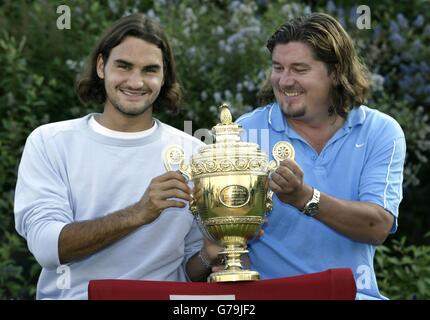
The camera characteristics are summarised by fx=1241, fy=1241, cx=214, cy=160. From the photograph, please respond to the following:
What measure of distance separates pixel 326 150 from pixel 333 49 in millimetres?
438

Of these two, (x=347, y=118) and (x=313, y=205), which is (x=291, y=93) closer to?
(x=347, y=118)

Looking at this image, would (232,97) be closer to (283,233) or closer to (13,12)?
(13,12)

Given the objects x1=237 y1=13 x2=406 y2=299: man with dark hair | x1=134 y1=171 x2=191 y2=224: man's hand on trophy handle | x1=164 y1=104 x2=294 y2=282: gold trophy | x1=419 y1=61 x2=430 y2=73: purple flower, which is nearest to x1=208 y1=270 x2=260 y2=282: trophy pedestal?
x1=164 y1=104 x2=294 y2=282: gold trophy

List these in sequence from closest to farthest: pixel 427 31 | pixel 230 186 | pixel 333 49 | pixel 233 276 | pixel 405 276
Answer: pixel 233 276 → pixel 230 186 → pixel 333 49 → pixel 405 276 → pixel 427 31

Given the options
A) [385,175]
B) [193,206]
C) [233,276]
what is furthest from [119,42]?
[233,276]

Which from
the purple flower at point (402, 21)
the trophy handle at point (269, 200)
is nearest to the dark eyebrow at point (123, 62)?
Answer: the trophy handle at point (269, 200)

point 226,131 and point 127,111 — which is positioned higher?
point 127,111

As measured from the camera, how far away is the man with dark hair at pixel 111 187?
16.1 ft

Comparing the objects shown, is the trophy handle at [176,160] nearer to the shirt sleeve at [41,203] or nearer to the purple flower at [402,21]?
the shirt sleeve at [41,203]

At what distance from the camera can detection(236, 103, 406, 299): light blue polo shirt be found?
505cm

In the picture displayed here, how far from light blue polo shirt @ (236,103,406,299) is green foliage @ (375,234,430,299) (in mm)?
2036

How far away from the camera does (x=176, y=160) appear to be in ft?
15.1

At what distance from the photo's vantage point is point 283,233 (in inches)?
203

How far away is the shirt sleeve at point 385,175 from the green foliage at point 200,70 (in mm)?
2074
